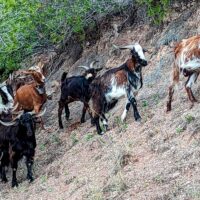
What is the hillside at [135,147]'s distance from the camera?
9.40 metres

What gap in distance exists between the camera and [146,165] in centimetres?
1023

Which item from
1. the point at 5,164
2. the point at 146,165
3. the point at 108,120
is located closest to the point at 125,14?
the point at 108,120

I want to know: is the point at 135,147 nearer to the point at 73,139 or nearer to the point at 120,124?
the point at 120,124

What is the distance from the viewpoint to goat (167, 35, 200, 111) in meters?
12.1

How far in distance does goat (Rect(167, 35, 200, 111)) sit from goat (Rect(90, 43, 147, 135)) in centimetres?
142

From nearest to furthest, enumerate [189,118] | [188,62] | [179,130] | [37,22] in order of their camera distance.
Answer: [179,130] < [189,118] < [188,62] < [37,22]

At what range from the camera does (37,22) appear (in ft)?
61.9

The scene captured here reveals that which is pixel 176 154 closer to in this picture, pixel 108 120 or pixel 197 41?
Answer: pixel 197 41

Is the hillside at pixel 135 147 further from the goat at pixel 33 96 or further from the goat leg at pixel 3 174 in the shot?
the goat at pixel 33 96

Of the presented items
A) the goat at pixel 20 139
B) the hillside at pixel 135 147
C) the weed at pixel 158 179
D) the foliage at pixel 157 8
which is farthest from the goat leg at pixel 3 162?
the weed at pixel 158 179

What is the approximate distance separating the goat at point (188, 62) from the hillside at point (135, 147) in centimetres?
37

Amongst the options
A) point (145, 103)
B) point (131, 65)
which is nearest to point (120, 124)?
point (145, 103)

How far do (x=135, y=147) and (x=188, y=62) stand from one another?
2089 millimetres

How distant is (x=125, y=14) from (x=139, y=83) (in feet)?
20.6
